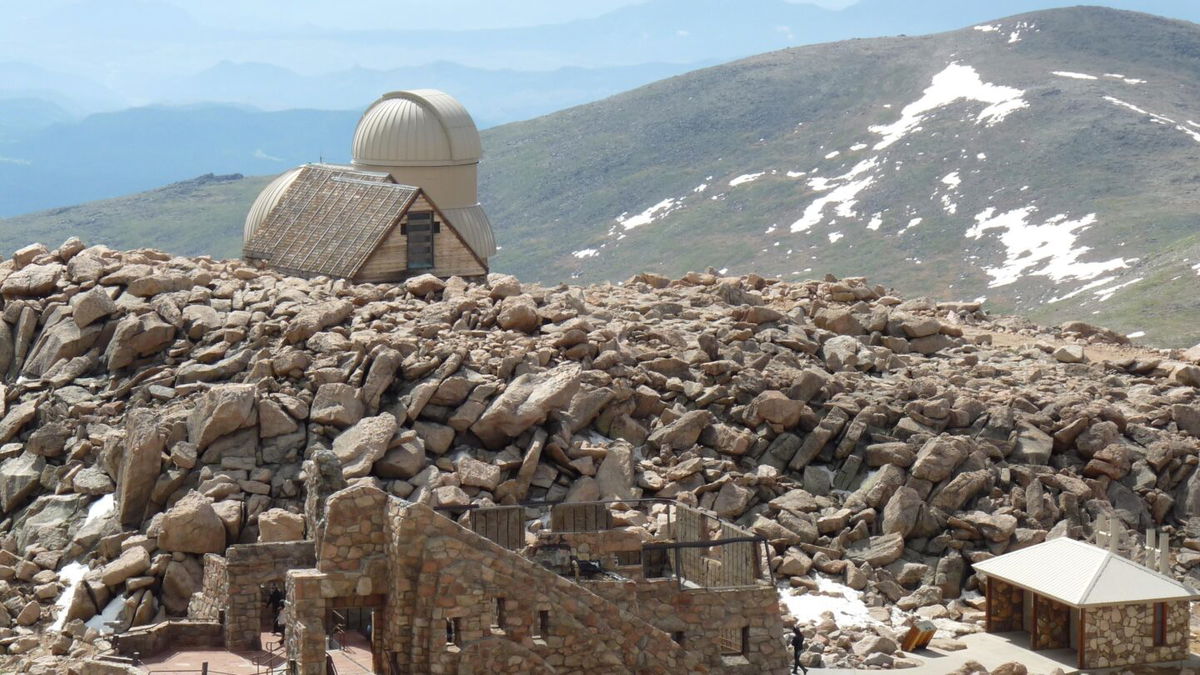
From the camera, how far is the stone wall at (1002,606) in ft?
111

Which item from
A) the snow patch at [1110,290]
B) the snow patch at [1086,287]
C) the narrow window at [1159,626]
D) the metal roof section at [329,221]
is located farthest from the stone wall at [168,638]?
the snow patch at [1086,287]

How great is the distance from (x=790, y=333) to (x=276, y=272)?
1221 cm

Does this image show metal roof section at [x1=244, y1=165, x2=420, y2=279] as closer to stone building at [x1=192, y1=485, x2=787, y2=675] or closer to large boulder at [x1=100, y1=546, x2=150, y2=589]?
large boulder at [x1=100, y1=546, x2=150, y2=589]

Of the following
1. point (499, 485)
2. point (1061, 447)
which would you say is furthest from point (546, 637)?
point (1061, 447)

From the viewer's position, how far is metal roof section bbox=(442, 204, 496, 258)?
173 feet

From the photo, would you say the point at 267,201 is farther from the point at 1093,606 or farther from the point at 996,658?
the point at 1093,606

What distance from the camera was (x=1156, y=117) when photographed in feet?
633

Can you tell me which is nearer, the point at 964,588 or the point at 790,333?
the point at 964,588

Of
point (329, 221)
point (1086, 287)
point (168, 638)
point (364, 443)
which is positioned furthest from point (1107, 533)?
point (1086, 287)

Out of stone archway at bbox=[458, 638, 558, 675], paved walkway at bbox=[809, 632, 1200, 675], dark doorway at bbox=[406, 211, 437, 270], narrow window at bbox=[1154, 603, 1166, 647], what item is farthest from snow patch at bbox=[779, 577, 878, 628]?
dark doorway at bbox=[406, 211, 437, 270]

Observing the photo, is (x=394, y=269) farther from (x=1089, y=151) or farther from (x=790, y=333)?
(x=1089, y=151)

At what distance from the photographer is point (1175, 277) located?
12462 centimetres

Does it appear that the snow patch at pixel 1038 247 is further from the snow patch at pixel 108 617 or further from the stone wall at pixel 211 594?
the stone wall at pixel 211 594

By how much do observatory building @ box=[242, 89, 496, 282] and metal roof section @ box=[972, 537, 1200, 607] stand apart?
55.4ft
